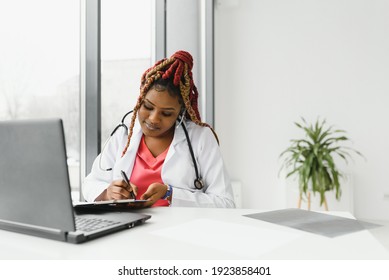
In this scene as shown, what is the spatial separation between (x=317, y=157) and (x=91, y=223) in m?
2.60

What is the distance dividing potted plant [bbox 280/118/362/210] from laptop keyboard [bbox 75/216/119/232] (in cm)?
248

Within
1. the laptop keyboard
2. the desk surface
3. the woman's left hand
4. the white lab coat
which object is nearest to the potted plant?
the white lab coat

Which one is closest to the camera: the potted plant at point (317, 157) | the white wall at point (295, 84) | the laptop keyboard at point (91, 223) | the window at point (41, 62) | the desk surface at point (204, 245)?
the desk surface at point (204, 245)

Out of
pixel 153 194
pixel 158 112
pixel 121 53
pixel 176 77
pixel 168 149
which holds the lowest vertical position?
pixel 153 194

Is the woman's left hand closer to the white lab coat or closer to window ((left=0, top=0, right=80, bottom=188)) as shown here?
the white lab coat

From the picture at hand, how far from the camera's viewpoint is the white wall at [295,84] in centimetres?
337

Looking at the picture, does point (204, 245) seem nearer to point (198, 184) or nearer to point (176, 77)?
point (198, 184)

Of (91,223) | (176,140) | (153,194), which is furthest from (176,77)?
(91,223)

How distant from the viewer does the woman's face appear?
1528 mm

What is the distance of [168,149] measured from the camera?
161 cm

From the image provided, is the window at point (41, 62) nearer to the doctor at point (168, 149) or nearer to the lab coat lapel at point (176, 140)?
the doctor at point (168, 149)

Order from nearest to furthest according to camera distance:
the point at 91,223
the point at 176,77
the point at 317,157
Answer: the point at 91,223
the point at 176,77
the point at 317,157

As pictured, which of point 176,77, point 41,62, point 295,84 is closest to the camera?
point 176,77

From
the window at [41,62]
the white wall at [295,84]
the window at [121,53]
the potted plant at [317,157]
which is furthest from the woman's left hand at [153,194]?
the white wall at [295,84]
